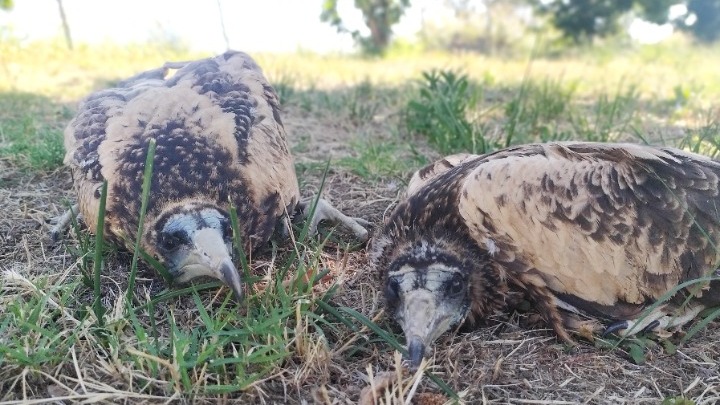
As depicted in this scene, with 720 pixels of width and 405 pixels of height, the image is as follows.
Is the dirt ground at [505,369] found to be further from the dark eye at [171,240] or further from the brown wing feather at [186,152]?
the brown wing feather at [186,152]

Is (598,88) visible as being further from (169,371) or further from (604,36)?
(604,36)

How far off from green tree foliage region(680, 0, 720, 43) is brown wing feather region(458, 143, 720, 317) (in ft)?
54.7

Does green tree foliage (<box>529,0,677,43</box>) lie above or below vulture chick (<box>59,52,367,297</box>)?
below

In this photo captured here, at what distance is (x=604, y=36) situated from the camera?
16297 millimetres

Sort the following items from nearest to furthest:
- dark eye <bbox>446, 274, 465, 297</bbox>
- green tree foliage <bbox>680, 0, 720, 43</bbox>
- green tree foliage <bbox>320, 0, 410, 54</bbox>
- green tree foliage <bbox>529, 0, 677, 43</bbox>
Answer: dark eye <bbox>446, 274, 465, 297</bbox>
green tree foliage <bbox>320, 0, 410, 54</bbox>
green tree foliage <bbox>529, 0, 677, 43</bbox>
green tree foliage <bbox>680, 0, 720, 43</bbox>

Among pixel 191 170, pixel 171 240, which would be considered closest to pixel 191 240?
pixel 171 240

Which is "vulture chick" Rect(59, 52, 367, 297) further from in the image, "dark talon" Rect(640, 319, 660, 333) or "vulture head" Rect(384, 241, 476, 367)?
"dark talon" Rect(640, 319, 660, 333)

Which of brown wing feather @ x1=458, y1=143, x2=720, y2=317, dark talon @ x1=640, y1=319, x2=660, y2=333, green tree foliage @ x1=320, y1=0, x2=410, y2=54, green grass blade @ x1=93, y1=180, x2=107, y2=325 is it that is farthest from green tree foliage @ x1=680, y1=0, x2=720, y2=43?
green grass blade @ x1=93, y1=180, x2=107, y2=325

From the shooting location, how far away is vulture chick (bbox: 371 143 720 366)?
7.38 feet

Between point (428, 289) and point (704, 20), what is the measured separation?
705 inches

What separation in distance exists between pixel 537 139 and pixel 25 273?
3.49 metres

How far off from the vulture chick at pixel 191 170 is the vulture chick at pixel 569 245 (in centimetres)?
72

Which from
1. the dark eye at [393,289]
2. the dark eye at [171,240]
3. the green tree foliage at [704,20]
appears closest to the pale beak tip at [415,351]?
the dark eye at [393,289]

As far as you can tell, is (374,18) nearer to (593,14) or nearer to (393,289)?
(593,14)
